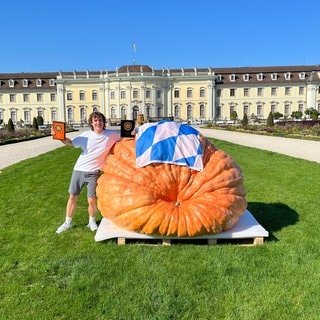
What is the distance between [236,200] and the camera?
3965 millimetres

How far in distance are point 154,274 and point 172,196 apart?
0.93m

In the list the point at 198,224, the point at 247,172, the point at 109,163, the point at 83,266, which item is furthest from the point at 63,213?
the point at 247,172

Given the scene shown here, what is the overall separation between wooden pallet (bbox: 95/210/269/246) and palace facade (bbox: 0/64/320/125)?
215ft

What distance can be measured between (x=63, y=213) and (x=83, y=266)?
2.01m

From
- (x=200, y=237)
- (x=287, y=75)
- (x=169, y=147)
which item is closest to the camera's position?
(x=200, y=237)

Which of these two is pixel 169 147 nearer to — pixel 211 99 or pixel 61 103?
pixel 211 99

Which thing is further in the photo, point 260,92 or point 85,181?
point 260,92

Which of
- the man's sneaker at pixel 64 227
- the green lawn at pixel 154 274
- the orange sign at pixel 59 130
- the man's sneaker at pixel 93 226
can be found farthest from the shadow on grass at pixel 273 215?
the orange sign at pixel 59 130

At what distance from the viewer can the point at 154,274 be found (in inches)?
127

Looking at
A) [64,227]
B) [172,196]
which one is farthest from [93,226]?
[172,196]

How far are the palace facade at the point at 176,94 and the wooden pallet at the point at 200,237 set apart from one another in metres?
65.6

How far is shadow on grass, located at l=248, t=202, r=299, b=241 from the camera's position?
4.54m

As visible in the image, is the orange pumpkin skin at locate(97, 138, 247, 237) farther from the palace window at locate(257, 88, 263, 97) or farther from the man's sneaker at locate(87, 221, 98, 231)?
the palace window at locate(257, 88, 263, 97)

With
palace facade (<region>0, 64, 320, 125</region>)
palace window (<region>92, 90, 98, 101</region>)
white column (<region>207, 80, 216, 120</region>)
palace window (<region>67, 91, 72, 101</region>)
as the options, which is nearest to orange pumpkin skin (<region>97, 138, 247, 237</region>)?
palace facade (<region>0, 64, 320, 125</region>)
